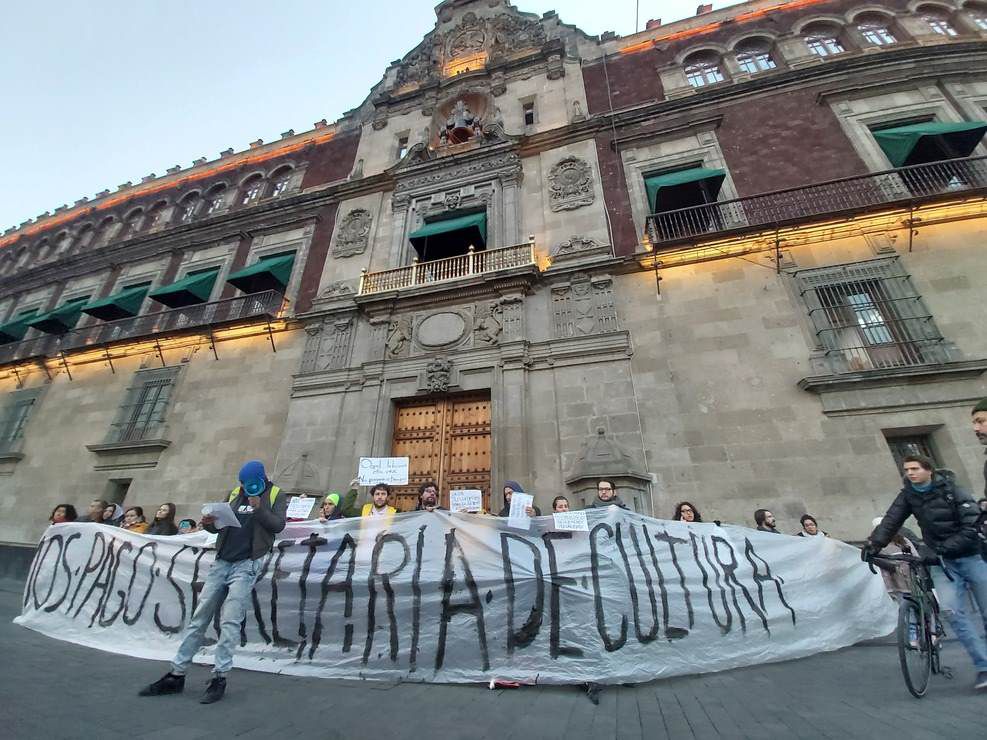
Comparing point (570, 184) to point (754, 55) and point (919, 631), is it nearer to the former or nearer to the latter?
point (754, 55)

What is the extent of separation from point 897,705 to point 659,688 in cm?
170

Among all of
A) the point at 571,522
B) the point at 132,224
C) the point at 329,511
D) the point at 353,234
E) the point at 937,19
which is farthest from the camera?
the point at 132,224

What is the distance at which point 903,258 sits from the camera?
9.73 meters

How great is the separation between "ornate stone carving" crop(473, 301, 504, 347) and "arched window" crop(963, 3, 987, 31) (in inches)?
703

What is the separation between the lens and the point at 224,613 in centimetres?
404

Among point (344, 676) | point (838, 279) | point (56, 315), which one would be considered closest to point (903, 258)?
point (838, 279)

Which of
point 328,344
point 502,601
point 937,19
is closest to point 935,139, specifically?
point 937,19

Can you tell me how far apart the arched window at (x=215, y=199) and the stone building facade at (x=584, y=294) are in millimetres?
1862

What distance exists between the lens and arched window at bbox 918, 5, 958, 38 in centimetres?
1377

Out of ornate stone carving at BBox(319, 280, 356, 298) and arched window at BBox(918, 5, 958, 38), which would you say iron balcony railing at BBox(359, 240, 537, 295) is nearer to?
ornate stone carving at BBox(319, 280, 356, 298)

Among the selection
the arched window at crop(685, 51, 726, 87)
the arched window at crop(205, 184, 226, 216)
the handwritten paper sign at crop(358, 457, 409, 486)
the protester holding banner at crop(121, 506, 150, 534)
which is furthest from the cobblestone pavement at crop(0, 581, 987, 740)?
the arched window at crop(205, 184, 226, 216)

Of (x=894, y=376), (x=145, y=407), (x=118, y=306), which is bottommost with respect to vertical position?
(x=894, y=376)

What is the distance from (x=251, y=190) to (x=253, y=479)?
19.8 meters

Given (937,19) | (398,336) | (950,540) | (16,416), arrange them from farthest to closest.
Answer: (16,416)
(937,19)
(398,336)
(950,540)
